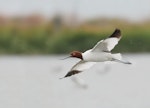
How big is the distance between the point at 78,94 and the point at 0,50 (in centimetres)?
47

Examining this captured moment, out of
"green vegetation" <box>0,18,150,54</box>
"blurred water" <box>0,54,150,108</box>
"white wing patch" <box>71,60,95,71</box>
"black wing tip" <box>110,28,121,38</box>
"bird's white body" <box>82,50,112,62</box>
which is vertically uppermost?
"black wing tip" <box>110,28,121,38</box>

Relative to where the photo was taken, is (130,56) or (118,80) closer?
(130,56)

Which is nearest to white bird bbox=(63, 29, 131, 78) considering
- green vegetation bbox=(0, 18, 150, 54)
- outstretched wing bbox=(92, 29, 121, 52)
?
outstretched wing bbox=(92, 29, 121, 52)

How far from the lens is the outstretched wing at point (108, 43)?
7.36 ft

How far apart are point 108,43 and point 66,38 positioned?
900 mm

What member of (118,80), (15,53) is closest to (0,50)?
(15,53)

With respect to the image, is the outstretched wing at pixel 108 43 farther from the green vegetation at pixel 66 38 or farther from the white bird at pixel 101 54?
the green vegetation at pixel 66 38

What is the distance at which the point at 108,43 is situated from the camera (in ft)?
7.46

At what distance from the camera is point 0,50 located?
131 inches

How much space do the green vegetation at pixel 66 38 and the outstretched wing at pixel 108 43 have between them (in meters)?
0.73

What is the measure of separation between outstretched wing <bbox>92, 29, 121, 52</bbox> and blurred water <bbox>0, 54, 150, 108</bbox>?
2.74ft

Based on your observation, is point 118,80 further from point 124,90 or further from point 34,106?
point 34,106

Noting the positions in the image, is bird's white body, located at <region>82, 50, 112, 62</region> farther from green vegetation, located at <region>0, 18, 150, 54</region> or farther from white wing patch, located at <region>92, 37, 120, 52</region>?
green vegetation, located at <region>0, 18, 150, 54</region>

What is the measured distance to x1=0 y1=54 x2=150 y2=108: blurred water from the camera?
3193mm
